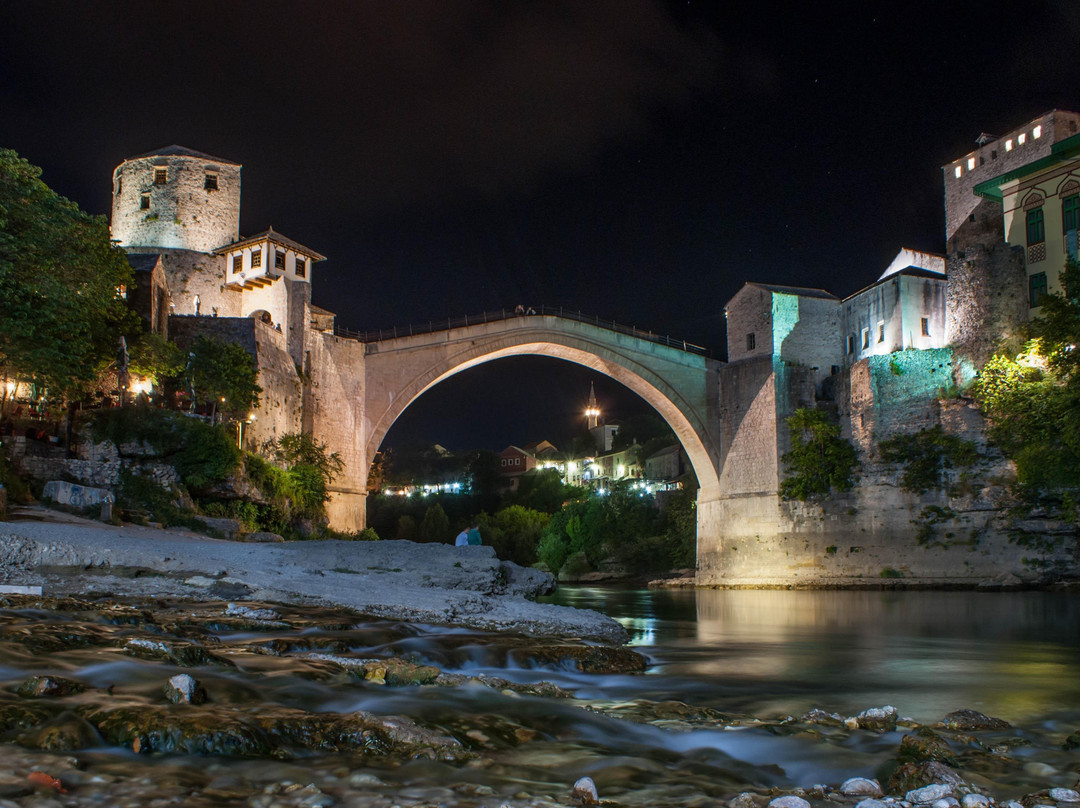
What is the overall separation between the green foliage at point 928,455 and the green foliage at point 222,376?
18.0 meters

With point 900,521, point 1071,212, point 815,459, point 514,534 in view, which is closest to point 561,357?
point 815,459

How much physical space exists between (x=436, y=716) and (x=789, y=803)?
1665 millimetres

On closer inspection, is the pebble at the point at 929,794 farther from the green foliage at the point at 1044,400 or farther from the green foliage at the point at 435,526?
the green foliage at the point at 435,526

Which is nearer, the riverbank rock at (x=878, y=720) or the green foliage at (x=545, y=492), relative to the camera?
the riverbank rock at (x=878, y=720)

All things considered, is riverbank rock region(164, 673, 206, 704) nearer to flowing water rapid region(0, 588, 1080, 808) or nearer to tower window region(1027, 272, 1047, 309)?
flowing water rapid region(0, 588, 1080, 808)

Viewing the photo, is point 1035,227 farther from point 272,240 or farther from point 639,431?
point 639,431

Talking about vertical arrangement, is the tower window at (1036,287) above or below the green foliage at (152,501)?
above

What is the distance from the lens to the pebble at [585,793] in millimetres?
2783

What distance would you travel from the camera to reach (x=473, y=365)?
2919 centimetres

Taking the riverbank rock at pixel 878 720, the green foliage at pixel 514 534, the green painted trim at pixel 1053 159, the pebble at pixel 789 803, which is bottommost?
the green foliage at pixel 514 534

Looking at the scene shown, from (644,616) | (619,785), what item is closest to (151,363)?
(644,616)

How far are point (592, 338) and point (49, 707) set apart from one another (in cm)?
2706

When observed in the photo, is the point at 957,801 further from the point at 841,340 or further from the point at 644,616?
the point at 841,340

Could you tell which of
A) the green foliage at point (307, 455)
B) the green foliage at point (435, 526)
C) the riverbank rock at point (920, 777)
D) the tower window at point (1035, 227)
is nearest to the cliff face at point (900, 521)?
the tower window at point (1035, 227)
